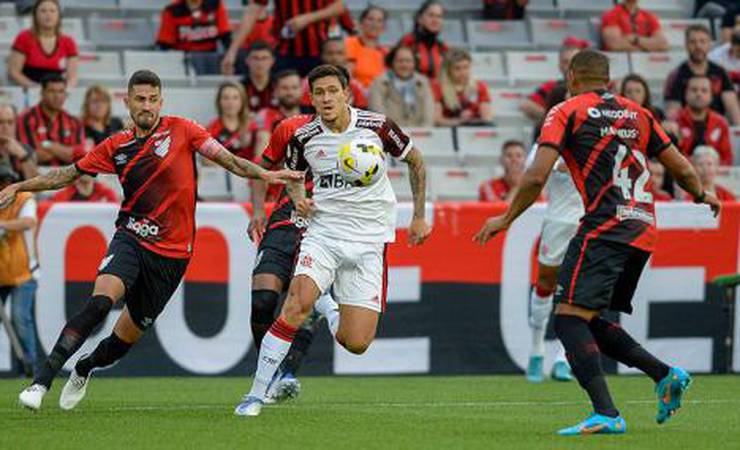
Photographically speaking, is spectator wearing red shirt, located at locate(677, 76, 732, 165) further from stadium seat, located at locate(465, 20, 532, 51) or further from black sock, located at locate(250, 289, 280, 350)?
black sock, located at locate(250, 289, 280, 350)

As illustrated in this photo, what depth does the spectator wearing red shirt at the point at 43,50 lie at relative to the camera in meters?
17.5

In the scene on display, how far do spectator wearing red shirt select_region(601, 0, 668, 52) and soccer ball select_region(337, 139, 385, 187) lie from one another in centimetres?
1003

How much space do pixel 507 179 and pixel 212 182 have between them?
2.83m

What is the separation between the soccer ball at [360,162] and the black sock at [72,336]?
167 cm

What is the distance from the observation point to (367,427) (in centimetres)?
1008

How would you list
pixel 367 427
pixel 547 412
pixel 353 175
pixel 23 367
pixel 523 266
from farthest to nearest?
pixel 523 266
pixel 23 367
pixel 547 412
pixel 353 175
pixel 367 427

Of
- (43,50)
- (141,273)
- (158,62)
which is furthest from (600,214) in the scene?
(158,62)

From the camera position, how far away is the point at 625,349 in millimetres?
10156

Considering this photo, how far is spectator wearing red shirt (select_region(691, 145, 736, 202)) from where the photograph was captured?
16.9 metres

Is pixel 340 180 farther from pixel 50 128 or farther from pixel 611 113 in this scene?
pixel 50 128

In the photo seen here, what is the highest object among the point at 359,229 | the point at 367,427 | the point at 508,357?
the point at 359,229

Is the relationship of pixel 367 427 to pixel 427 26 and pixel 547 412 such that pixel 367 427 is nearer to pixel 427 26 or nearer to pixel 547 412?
pixel 547 412

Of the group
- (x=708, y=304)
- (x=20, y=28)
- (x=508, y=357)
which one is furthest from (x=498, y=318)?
(x=20, y=28)

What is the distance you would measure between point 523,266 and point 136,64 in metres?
5.19
